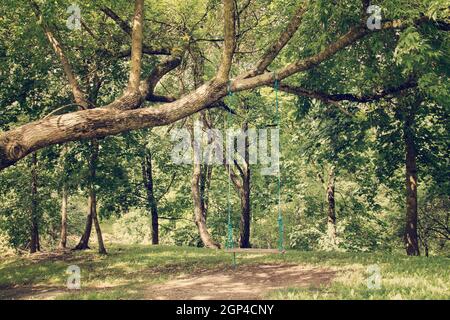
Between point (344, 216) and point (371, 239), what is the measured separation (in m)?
3.83

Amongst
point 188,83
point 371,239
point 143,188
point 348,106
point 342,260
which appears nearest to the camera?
point 342,260

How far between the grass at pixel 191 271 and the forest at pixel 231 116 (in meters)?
0.08

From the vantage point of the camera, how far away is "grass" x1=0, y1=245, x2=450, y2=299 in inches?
356

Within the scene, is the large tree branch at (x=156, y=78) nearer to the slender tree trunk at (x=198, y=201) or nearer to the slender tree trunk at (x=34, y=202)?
the slender tree trunk at (x=198, y=201)

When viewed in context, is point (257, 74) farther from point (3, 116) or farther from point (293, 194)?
point (293, 194)

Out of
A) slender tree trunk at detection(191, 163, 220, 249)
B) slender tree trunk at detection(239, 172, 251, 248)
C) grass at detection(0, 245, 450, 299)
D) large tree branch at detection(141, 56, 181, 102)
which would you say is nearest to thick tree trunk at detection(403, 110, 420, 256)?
grass at detection(0, 245, 450, 299)

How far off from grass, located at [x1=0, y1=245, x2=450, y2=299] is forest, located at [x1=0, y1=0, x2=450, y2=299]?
0.08 meters

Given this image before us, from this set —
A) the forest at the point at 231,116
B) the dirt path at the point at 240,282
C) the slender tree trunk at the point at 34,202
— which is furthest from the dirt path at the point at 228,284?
the slender tree trunk at the point at 34,202

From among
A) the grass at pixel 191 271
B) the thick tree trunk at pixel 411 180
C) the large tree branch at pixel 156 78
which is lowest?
the grass at pixel 191 271

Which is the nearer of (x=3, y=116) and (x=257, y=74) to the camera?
(x=257, y=74)

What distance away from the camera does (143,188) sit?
1216 inches

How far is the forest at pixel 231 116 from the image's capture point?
11.0 meters

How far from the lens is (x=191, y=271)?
14.3 m
